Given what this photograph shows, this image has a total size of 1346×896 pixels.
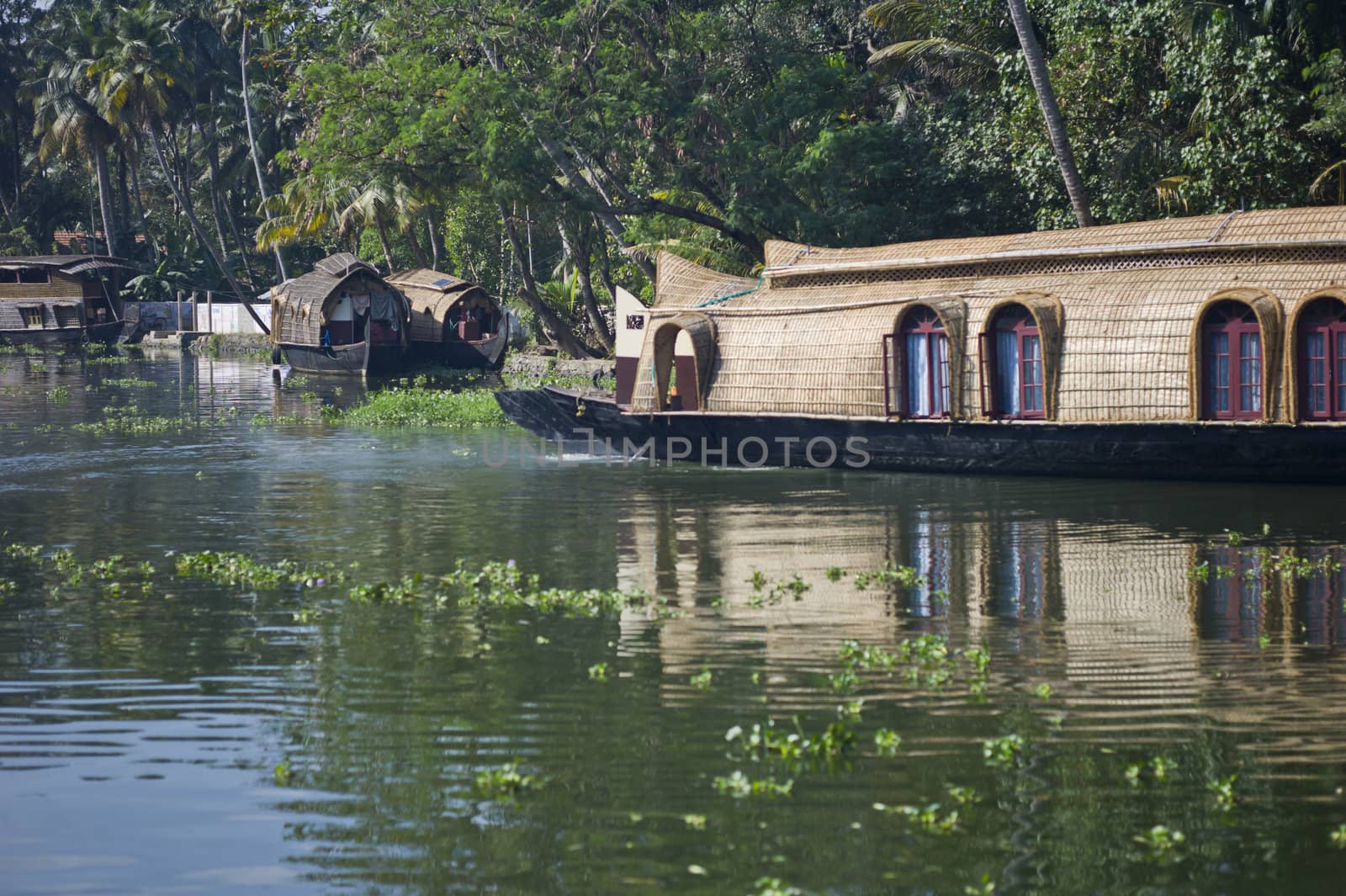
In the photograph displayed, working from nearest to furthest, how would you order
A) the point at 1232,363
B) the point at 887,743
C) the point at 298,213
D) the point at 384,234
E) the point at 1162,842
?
the point at 1162,842 < the point at 887,743 < the point at 1232,363 < the point at 384,234 < the point at 298,213

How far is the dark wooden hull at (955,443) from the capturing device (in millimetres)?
14672

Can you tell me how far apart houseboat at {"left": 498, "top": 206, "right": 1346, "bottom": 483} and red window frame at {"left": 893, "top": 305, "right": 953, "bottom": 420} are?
0.02 m

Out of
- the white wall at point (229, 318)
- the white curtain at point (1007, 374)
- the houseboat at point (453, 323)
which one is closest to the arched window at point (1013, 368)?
the white curtain at point (1007, 374)

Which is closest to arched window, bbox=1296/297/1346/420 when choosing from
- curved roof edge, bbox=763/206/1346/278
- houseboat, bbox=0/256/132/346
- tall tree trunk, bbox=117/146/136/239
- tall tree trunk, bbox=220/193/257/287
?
curved roof edge, bbox=763/206/1346/278

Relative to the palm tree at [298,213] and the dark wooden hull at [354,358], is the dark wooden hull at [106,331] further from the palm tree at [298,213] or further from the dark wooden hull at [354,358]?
the dark wooden hull at [354,358]

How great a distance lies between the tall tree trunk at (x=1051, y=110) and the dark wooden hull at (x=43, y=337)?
4288 centimetres

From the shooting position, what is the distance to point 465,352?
40.1 meters

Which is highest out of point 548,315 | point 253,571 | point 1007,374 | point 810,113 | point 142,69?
point 142,69

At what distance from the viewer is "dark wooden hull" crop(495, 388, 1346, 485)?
14672 millimetres

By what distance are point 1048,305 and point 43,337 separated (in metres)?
46.7

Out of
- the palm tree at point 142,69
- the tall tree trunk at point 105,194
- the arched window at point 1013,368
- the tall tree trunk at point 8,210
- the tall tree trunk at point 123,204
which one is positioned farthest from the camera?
the tall tree trunk at point 8,210

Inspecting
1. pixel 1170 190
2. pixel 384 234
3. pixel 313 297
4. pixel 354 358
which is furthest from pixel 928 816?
pixel 384 234

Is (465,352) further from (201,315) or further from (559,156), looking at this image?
(201,315)

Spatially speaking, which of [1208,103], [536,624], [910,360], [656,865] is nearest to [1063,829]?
[656,865]
